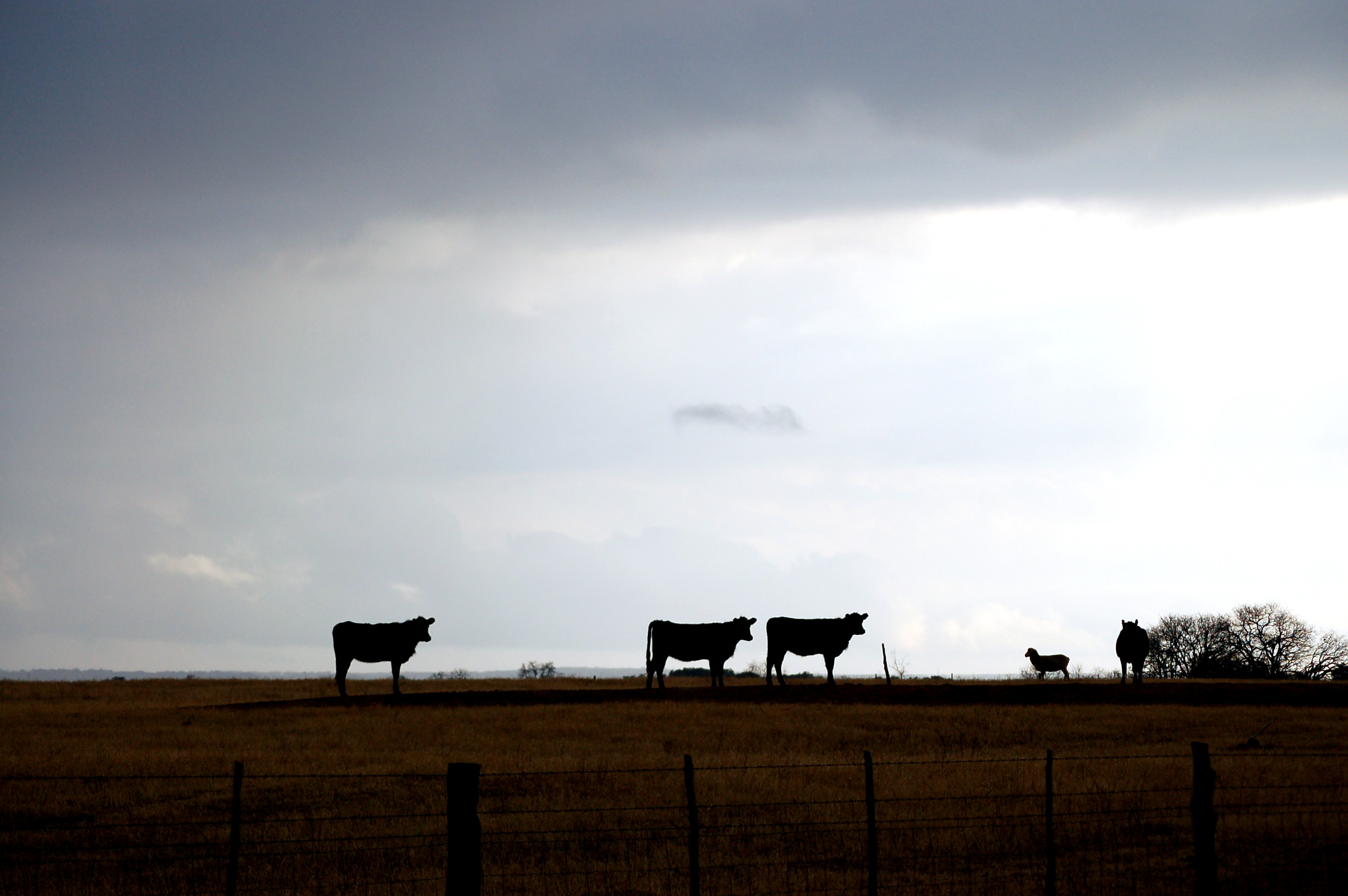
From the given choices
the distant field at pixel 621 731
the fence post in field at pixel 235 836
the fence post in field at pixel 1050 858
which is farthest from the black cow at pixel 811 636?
the fence post in field at pixel 235 836

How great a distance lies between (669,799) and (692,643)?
949 inches

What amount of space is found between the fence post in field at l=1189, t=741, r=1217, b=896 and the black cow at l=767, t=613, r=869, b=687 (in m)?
32.0

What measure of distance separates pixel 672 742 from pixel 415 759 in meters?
5.94

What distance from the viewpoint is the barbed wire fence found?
13.6 m

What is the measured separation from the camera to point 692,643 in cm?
4297

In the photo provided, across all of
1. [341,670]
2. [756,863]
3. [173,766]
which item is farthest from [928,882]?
[341,670]

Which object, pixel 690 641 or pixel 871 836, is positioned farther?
pixel 690 641

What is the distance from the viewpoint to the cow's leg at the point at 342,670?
40250mm

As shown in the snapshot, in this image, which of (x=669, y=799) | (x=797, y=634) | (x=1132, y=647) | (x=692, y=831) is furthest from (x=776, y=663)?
(x=692, y=831)

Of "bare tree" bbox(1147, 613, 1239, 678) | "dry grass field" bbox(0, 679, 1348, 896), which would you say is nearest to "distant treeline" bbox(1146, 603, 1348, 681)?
"bare tree" bbox(1147, 613, 1239, 678)

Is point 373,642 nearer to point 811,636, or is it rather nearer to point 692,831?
point 811,636

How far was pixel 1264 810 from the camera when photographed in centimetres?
1711

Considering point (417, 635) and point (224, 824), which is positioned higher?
point (417, 635)

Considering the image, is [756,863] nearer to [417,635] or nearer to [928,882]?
[928,882]
